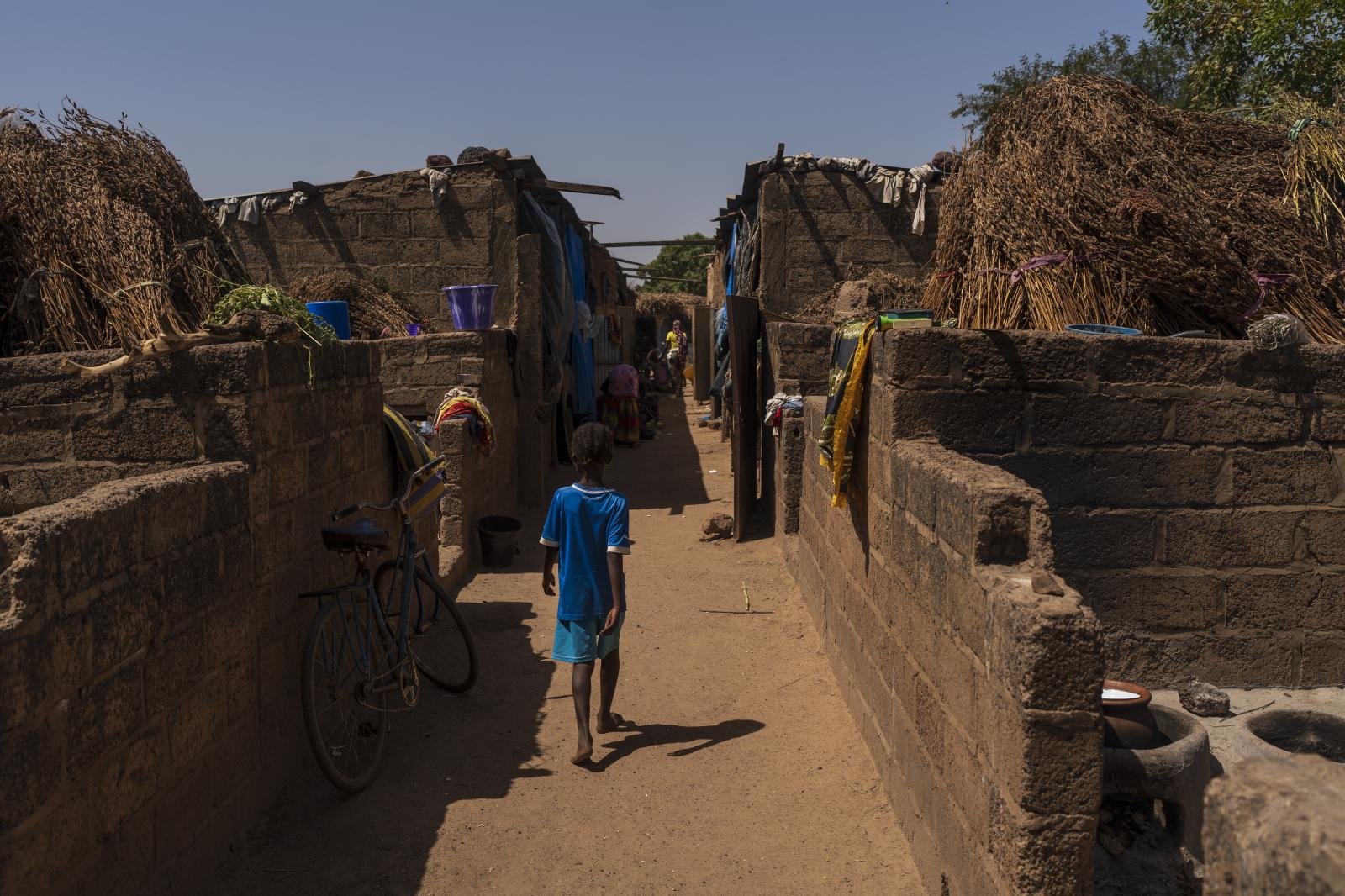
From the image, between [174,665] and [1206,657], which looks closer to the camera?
[174,665]

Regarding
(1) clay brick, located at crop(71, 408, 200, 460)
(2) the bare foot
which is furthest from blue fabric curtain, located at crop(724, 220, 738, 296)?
(1) clay brick, located at crop(71, 408, 200, 460)

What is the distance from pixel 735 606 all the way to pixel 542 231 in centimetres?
577

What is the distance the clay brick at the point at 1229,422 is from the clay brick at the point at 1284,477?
0.22 ft

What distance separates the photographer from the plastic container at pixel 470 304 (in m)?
10.2

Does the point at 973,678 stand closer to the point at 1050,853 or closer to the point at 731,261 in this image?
the point at 1050,853

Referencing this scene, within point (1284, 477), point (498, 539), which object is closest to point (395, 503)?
point (498, 539)

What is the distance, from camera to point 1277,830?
146cm

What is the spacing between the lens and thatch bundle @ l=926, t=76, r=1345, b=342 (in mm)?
5418

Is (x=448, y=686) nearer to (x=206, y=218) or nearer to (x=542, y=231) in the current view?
(x=206, y=218)

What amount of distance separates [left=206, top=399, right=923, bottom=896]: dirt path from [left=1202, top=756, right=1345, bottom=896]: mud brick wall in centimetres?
243

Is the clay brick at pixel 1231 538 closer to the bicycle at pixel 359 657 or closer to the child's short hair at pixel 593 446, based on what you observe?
the child's short hair at pixel 593 446

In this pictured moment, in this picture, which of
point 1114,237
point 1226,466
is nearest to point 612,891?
point 1226,466

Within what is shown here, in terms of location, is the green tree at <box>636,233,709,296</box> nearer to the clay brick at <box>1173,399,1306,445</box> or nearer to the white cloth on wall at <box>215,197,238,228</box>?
the white cloth on wall at <box>215,197,238,228</box>

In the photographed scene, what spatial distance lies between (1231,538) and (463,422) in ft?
18.4
